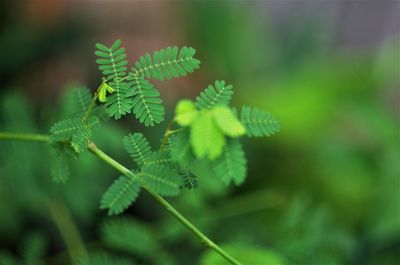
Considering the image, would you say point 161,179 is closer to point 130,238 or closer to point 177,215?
point 177,215

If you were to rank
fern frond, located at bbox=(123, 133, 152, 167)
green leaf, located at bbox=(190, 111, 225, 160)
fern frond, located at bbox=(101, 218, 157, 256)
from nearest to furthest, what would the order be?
green leaf, located at bbox=(190, 111, 225, 160) < fern frond, located at bbox=(123, 133, 152, 167) < fern frond, located at bbox=(101, 218, 157, 256)

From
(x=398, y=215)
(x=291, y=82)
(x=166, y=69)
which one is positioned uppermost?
(x=291, y=82)

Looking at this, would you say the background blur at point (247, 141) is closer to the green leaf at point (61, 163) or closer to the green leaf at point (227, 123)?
the green leaf at point (61, 163)

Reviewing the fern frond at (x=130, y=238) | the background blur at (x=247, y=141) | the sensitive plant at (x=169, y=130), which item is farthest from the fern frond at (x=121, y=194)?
the fern frond at (x=130, y=238)

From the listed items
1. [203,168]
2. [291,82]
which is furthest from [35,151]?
[291,82]

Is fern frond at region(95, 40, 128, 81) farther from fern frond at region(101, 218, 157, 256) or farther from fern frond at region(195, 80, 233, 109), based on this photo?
fern frond at region(101, 218, 157, 256)

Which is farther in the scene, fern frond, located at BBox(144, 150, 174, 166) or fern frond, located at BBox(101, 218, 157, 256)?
fern frond, located at BBox(101, 218, 157, 256)

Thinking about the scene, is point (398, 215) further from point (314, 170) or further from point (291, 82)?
point (291, 82)

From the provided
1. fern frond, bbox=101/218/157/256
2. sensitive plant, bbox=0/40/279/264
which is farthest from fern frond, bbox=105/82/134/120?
fern frond, bbox=101/218/157/256

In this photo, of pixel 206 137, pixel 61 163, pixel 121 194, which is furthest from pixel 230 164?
pixel 61 163
